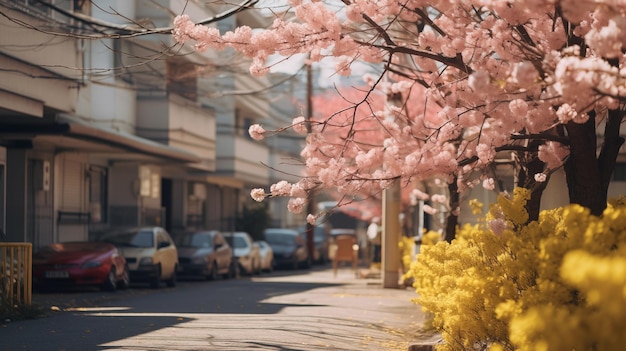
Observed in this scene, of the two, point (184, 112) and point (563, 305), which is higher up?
point (184, 112)

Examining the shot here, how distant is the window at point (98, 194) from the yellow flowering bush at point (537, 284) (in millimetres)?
24430

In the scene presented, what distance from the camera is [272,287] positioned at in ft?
99.2

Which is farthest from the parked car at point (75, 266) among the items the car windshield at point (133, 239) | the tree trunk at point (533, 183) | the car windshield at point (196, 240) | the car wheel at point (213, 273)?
the tree trunk at point (533, 183)

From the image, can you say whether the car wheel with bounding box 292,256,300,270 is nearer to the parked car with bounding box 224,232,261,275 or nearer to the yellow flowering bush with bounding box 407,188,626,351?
the parked car with bounding box 224,232,261,275

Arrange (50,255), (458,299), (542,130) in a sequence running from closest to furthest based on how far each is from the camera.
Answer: (458,299)
(542,130)
(50,255)

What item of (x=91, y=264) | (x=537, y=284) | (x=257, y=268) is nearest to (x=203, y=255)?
(x=257, y=268)

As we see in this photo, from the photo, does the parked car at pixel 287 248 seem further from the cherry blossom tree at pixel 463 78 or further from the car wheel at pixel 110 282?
the cherry blossom tree at pixel 463 78

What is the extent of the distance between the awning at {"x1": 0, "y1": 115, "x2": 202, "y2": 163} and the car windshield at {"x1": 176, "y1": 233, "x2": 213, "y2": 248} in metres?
2.55

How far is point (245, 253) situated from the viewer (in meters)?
41.8

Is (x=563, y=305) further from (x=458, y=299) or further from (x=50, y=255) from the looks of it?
(x=50, y=255)

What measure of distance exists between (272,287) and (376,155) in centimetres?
1769

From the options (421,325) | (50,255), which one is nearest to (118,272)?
(50,255)

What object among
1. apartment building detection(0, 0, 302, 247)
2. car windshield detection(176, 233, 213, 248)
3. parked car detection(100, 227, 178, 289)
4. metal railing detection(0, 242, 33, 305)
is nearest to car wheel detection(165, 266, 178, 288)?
parked car detection(100, 227, 178, 289)

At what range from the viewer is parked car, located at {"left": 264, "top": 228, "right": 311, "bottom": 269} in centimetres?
5075
